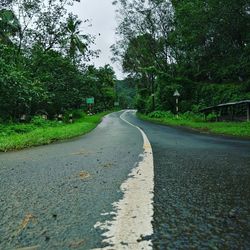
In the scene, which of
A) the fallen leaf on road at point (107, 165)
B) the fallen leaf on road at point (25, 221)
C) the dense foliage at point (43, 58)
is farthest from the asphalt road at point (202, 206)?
the dense foliage at point (43, 58)

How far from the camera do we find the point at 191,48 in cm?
2862

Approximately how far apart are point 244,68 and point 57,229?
2436 centimetres

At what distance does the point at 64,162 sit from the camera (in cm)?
548

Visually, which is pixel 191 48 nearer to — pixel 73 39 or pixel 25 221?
pixel 73 39

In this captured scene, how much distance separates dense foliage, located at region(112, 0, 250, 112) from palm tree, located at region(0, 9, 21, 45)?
36.4 ft

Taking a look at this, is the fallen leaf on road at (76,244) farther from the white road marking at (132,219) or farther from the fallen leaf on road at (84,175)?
the fallen leaf on road at (84,175)

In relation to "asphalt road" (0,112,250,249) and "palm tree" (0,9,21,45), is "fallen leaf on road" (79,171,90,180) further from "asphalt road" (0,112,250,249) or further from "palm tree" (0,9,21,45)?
"palm tree" (0,9,21,45)

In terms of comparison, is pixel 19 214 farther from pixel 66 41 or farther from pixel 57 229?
pixel 66 41

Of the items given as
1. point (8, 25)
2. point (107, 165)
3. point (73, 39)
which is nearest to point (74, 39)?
point (73, 39)

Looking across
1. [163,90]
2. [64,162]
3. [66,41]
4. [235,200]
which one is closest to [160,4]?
[163,90]

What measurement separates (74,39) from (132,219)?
28.5m

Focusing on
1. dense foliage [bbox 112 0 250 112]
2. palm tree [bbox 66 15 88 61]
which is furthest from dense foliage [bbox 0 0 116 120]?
dense foliage [bbox 112 0 250 112]

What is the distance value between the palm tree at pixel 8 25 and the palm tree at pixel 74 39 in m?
4.28

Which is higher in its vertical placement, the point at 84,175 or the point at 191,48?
the point at 191,48
